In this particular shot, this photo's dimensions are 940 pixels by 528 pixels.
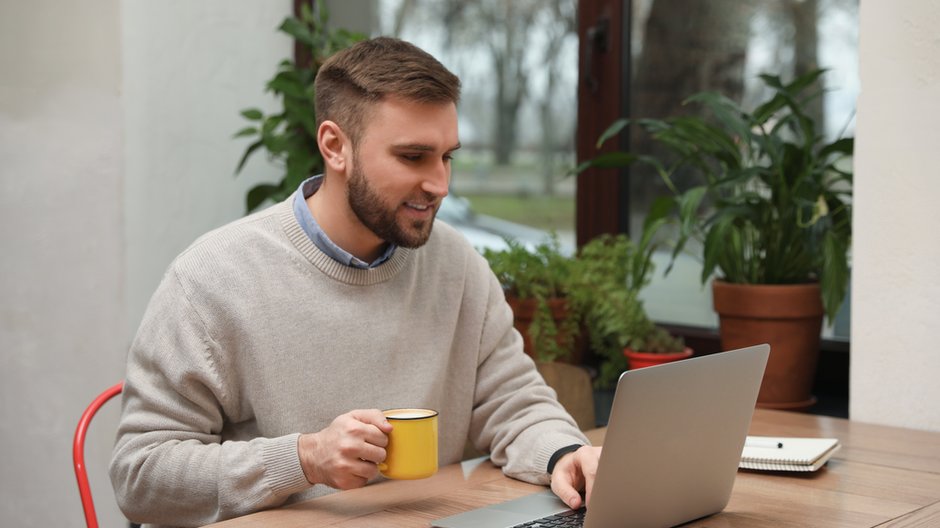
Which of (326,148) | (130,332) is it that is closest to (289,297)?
(326,148)

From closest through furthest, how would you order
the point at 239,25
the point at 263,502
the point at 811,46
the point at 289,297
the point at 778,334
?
the point at 263,502 → the point at 289,297 → the point at 778,334 → the point at 811,46 → the point at 239,25

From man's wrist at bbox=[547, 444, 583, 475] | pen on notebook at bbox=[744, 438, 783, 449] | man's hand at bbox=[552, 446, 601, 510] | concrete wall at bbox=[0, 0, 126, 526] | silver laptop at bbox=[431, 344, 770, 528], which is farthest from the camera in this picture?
concrete wall at bbox=[0, 0, 126, 526]

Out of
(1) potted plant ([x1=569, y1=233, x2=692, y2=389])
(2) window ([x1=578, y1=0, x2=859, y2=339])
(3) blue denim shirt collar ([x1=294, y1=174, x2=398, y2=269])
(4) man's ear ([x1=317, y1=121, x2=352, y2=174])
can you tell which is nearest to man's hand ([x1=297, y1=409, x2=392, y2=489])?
(3) blue denim shirt collar ([x1=294, y1=174, x2=398, y2=269])

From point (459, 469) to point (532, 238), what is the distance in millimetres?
1504

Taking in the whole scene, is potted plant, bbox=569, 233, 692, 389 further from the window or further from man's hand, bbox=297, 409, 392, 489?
man's hand, bbox=297, 409, 392, 489

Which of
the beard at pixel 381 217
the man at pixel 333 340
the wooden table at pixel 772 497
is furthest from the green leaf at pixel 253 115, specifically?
the wooden table at pixel 772 497

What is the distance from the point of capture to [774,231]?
2312 mm

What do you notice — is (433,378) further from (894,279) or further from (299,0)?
(299,0)

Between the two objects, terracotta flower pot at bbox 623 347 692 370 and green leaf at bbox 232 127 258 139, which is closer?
terracotta flower pot at bbox 623 347 692 370

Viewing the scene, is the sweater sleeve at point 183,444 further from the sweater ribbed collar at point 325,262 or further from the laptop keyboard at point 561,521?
the laptop keyboard at point 561,521

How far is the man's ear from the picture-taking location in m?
1.71

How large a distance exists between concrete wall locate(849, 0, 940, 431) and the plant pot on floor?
34cm

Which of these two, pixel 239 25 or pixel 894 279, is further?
pixel 239 25

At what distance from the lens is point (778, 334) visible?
2.32 m
